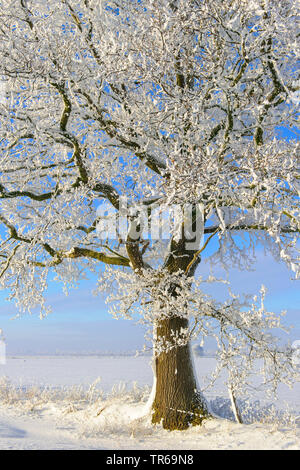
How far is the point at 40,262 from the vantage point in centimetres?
1067

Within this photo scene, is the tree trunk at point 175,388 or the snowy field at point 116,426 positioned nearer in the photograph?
the snowy field at point 116,426

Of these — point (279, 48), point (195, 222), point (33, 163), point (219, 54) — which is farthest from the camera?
point (33, 163)

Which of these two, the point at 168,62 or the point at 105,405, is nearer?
the point at 168,62

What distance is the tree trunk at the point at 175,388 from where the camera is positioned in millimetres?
8615

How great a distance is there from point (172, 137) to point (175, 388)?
5430 mm

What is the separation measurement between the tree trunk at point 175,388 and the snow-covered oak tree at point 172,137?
23 millimetres

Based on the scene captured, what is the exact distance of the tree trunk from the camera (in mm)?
8615

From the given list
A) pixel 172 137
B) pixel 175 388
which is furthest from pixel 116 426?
pixel 172 137

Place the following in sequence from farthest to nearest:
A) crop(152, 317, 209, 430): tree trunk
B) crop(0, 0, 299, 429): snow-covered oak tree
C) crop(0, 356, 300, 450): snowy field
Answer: crop(152, 317, 209, 430): tree trunk, crop(0, 356, 300, 450): snowy field, crop(0, 0, 299, 429): snow-covered oak tree

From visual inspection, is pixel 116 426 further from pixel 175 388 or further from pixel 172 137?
pixel 172 137

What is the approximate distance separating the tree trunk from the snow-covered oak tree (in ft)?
0.08

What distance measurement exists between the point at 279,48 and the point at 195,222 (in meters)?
3.75
